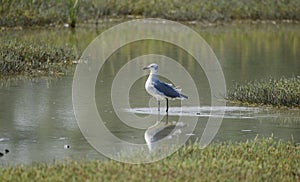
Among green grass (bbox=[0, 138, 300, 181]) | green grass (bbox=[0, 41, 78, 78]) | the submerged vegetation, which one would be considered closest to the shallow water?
green grass (bbox=[0, 41, 78, 78])

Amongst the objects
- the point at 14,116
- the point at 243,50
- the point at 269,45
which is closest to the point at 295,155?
the point at 14,116

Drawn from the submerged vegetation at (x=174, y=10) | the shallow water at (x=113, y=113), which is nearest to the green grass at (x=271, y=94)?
the shallow water at (x=113, y=113)

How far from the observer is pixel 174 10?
36.9 m

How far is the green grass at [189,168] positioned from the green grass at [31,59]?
28.1 feet

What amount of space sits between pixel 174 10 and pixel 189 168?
28.3m

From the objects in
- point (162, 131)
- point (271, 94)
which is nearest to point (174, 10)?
point (271, 94)

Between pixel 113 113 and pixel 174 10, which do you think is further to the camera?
pixel 174 10

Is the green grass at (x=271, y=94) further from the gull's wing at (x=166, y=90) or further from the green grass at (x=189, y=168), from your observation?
the green grass at (x=189, y=168)

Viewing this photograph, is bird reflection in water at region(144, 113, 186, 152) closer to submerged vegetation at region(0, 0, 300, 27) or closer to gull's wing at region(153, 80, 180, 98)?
gull's wing at region(153, 80, 180, 98)

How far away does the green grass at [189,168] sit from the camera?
859 centimetres

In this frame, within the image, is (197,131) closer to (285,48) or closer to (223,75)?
(223,75)

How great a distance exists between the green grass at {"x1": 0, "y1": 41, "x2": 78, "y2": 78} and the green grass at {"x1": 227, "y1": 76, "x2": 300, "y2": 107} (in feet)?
16.9

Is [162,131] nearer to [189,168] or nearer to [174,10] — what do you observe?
[189,168]

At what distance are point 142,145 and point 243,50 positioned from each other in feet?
49.1
